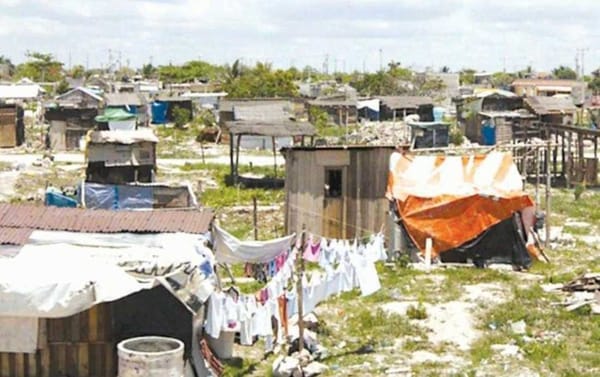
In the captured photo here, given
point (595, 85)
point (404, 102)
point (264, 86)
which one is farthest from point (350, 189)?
point (595, 85)

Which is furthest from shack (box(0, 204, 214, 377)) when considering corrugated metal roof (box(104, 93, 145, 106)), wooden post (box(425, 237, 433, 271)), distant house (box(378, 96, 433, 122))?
distant house (box(378, 96, 433, 122))

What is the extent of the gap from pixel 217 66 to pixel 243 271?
272 ft

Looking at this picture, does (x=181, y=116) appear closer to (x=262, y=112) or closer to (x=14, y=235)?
(x=262, y=112)

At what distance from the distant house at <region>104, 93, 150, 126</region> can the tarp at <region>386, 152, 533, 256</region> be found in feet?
102

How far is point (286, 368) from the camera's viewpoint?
12109 millimetres

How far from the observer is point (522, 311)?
1538 cm

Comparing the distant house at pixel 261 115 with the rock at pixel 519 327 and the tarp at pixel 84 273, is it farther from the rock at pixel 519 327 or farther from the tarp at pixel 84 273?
the tarp at pixel 84 273

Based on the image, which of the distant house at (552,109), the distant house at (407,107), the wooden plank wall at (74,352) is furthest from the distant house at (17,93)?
the wooden plank wall at (74,352)

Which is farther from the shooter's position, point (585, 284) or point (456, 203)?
point (456, 203)

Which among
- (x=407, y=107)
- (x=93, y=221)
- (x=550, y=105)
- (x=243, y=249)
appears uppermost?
(x=407, y=107)

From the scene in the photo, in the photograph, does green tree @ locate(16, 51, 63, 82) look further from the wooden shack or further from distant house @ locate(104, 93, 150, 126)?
the wooden shack

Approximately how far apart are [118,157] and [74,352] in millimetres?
17749

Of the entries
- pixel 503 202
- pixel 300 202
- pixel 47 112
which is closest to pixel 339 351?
pixel 503 202

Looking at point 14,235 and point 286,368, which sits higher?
point 14,235
